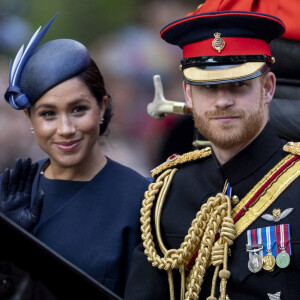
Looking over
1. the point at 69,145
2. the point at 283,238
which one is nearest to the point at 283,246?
the point at 283,238

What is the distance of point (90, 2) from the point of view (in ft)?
14.4

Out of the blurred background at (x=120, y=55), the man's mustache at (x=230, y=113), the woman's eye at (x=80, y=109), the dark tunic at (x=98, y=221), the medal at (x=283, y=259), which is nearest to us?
A: the medal at (x=283, y=259)

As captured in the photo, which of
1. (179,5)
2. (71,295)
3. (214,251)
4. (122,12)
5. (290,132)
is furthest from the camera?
(122,12)

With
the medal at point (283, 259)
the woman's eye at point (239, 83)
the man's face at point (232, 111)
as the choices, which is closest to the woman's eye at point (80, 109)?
the man's face at point (232, 111)

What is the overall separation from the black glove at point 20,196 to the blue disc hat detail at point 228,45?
26.2 inches

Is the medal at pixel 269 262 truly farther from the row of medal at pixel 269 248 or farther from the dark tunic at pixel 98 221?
the dark tunic at pixel 98 221

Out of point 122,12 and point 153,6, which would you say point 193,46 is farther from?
point 122,12

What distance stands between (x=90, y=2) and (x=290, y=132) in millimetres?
2537

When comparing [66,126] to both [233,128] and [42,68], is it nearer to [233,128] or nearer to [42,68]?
[42,68]

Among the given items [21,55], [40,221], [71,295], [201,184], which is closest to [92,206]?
[40,221]

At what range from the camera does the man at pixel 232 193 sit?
1.77 m

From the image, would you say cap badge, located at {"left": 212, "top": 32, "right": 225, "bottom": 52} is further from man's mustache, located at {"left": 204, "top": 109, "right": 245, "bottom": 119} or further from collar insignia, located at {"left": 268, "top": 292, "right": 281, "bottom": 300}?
collar insignia, located at {"left": 268, "top": 292, "right": 281, "bottom": 300}

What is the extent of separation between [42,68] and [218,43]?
597 mm

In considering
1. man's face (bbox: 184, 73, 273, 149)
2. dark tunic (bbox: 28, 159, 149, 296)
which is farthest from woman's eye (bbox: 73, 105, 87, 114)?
man's face (bbox: 184, 73, 273, 149)
